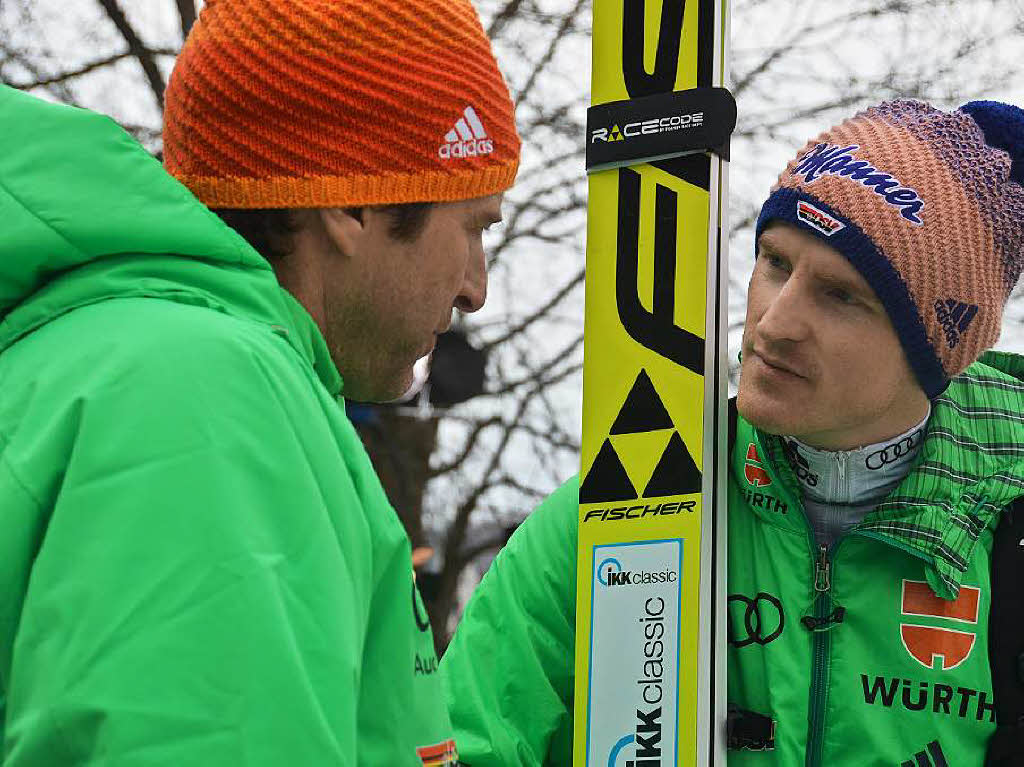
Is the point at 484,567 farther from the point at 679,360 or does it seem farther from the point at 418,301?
the point at 418,301

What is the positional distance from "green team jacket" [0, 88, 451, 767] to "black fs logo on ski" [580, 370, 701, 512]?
1136 mm

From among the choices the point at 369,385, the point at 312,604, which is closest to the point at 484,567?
the point at 369,385

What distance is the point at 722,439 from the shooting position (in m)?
2.85

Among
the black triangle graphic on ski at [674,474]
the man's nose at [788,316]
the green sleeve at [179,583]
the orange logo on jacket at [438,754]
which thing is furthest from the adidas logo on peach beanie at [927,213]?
the green sleeve at [179,583]

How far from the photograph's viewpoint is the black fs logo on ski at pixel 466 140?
2205 mm

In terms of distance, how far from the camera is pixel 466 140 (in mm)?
2242

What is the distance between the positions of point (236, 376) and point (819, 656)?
4.81 feet

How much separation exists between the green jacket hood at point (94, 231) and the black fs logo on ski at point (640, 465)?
1.21 metres

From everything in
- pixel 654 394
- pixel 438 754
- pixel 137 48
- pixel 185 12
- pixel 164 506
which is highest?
pixel 185 12

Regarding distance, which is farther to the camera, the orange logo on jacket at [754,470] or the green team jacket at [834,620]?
the orange logo on jacket at [754,470]

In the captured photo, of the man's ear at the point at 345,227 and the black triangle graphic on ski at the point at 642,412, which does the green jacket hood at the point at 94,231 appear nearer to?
the man's ear at the point at 345,227

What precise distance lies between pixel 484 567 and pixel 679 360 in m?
6.18

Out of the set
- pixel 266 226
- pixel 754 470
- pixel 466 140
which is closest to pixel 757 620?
pixel 754 470

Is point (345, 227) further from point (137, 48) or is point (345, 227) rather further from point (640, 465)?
point (137, 48)
